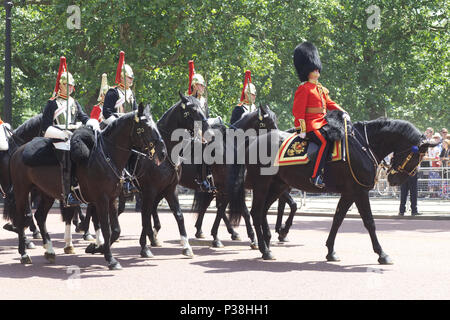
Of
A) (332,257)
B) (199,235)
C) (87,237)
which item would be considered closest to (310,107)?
(332,257)

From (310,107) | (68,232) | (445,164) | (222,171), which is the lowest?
(68,232)

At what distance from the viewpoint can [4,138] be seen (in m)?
12.2

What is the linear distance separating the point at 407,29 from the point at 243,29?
10.7 m

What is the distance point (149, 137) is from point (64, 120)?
6.96 ft

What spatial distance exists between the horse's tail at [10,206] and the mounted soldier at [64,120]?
146 cm

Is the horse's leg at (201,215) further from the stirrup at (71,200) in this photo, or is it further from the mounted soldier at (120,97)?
the stirrup at (71,200)

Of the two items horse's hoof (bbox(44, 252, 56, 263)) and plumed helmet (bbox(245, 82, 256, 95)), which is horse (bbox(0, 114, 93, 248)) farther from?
plumed helmet (bbox(245, 82, 256, 95))

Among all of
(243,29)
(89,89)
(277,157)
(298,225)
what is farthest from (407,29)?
(277,157)

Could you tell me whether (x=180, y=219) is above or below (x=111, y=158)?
below

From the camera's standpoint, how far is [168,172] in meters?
10.6

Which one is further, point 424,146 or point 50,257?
point 50,257

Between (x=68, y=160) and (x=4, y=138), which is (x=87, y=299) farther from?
(x=4, y=138)

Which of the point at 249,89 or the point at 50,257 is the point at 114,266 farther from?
the point at 249,89

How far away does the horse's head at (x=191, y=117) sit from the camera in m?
10.2
